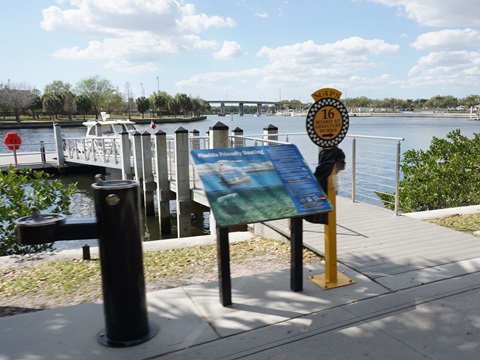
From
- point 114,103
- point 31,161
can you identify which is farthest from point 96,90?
point 31,161

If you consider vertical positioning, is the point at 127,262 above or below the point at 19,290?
above

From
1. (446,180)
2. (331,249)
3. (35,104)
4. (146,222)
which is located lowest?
(146,222)

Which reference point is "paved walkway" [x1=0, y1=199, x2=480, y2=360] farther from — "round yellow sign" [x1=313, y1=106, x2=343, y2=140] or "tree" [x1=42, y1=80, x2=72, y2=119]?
"tree" [x1=42, y1=80, x2=72, y2=119]

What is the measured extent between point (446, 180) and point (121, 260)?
832cm

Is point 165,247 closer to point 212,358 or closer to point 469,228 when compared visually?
point 212,358

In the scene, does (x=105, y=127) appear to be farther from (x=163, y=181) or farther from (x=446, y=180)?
(x=446, y=180)

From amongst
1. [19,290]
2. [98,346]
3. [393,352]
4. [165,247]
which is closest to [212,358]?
[98,346]

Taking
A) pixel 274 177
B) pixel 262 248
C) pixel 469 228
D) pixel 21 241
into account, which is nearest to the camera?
pixel 21 241

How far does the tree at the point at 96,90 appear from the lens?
9812cm

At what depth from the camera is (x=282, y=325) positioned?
3.31m

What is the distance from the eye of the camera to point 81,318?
351cm

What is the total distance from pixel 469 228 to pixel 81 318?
553 centimetres

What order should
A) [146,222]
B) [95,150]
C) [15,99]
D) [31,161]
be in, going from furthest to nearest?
[15,99], [31,161], [95,150], [146,222]

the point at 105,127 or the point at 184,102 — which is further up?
the point at 184,102
